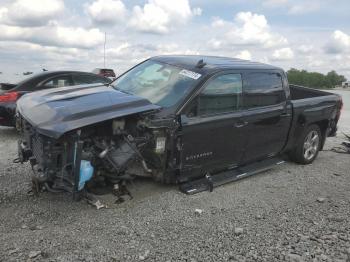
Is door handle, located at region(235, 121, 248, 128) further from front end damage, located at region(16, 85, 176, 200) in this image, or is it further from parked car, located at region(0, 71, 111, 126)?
parked car, located at region(0, 71, 111, 126)

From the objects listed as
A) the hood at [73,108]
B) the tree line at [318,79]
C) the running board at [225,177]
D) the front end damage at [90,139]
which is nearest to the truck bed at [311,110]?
the running board at [225,177]

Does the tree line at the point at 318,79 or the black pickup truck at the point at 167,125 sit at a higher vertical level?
the black pickup truck at the point at 167,125

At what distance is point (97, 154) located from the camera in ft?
15.3

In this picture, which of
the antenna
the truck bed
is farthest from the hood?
the truck bed

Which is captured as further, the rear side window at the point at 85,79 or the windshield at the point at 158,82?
the rear side window at the point at 85,79

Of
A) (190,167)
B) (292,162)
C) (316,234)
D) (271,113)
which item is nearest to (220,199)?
(190,167)

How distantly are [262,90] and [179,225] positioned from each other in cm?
273

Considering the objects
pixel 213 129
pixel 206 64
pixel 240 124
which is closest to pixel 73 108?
pixel 213 129

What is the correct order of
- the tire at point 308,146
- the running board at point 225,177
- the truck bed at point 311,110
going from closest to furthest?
the running board at point 225,177 < the truck bed at point 311,110 < the tire at point 308,146

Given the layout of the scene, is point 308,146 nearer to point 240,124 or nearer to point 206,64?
point 240,124

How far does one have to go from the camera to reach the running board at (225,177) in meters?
5.58

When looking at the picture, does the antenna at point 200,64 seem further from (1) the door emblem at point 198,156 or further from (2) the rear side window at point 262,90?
(1) the door emblem at point 198,156

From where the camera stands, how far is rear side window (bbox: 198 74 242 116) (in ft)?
18.1

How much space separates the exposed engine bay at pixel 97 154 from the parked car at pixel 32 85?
374cm
